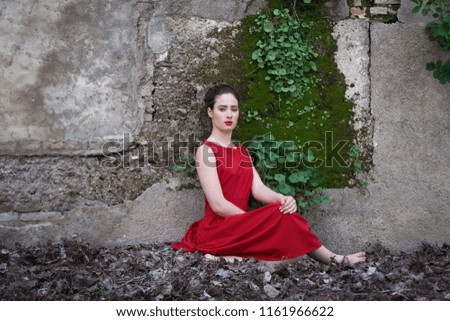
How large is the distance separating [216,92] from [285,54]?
2.04 ft

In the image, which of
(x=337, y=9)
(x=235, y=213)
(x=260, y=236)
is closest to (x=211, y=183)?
(x=235, y=213)

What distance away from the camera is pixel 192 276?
3357 mm

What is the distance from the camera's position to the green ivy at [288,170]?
407cm

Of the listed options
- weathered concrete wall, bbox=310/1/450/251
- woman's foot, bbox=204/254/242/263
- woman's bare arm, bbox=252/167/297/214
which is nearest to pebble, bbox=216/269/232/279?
woman's foot, bbox=204/254/242/263

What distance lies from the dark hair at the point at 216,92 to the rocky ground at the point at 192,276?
42.2 inches

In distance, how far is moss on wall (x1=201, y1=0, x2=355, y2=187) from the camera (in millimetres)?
4219

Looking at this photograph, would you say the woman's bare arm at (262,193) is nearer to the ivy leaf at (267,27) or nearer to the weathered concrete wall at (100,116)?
the weathered concrete wall at (100,116)

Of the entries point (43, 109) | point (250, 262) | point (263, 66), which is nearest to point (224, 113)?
point (263, 66)

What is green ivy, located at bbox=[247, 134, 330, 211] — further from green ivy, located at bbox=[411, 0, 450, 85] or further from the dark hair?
green ivy, located at bbox=[411, 0, 450, 85]

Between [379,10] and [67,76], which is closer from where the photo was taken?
[67,76]

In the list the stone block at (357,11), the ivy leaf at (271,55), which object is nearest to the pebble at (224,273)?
the ivy leaf at (271,55)

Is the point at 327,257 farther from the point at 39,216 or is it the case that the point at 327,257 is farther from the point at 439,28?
the point at 39,216

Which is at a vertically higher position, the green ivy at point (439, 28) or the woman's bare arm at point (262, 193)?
the green ivy at point (439, 28)
